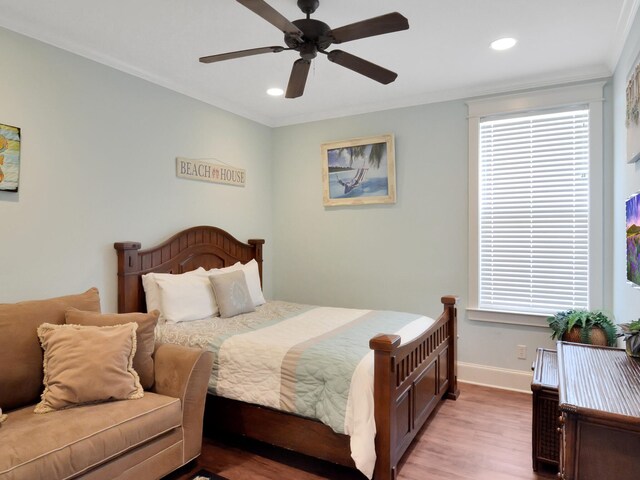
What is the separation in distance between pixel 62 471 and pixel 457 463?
2086 mm

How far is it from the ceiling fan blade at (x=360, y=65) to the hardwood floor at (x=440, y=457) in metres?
2.35

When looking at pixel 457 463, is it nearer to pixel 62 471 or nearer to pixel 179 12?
pixel 62 471

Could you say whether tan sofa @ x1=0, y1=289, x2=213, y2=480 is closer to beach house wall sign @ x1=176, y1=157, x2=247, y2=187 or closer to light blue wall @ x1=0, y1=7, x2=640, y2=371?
light blue wall @ x1=0, y1=7, x2=640, y2=371

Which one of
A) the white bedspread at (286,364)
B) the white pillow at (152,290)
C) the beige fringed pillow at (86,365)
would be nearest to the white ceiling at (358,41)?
the white pillow at (152,290)

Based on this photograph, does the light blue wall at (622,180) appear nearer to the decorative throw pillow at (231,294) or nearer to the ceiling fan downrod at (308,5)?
the ceiling fan downrod at (308,5)

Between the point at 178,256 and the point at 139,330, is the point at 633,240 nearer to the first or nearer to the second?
the point at 139,330

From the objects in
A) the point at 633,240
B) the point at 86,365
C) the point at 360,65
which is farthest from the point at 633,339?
the point at 86,365

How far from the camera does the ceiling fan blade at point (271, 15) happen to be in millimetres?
1767

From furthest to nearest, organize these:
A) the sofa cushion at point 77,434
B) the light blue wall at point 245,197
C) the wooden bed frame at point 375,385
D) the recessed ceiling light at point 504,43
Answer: the recessed ceiling light at point 504,43 < the light blue wall at point 245,197 < the wooden bed frame at point 375,385 < the sofa cushion at point 77,434

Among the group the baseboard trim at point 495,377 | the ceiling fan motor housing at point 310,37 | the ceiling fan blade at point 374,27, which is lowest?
the baseboard trim at point 495,377

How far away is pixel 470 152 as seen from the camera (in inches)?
147

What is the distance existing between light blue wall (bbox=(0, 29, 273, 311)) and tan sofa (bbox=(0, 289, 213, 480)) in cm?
45

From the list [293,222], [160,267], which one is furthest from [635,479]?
[293,222]

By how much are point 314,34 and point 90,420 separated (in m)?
2.24
